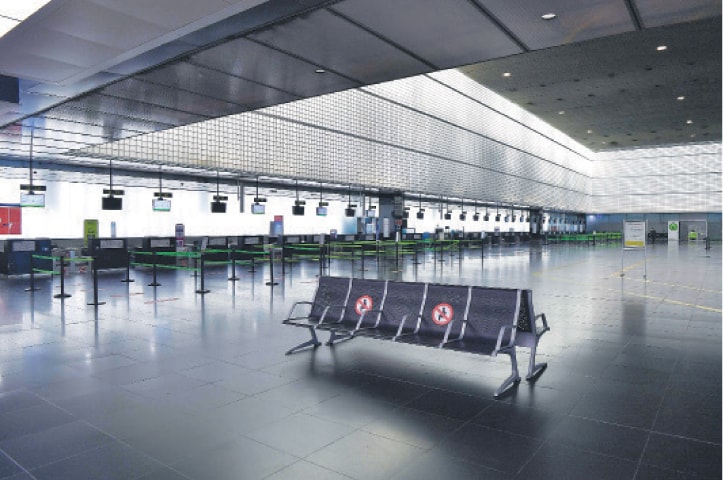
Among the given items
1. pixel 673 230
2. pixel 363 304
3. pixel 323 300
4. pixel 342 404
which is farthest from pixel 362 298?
pixel 673 230

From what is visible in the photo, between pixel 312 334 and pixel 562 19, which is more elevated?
pixel 562 19

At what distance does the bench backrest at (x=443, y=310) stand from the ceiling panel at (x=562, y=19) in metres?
2.76

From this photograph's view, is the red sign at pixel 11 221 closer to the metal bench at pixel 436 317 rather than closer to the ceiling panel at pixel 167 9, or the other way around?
the metal bench at pixel 436 317

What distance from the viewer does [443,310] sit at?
5.28m

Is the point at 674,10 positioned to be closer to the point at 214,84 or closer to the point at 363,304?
the point at 363,304

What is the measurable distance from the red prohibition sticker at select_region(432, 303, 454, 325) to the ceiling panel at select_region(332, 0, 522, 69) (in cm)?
292

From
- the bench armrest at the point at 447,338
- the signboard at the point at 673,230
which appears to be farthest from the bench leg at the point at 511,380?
the signboard at the point at 673,230

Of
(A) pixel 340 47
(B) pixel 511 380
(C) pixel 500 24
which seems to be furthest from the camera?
(A) pixel 340 47

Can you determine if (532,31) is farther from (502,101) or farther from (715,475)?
(502,101)

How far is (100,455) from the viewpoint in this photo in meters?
3.21

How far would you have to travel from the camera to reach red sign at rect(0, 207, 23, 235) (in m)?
19.6

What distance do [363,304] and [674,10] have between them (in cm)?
432

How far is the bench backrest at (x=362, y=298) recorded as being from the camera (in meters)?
5.85

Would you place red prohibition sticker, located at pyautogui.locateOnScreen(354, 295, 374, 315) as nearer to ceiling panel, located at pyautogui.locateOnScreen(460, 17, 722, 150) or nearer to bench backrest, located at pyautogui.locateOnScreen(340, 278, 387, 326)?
bench backrest, located at pyautogui.locateOnScreen(340, 278, 387, 326)
